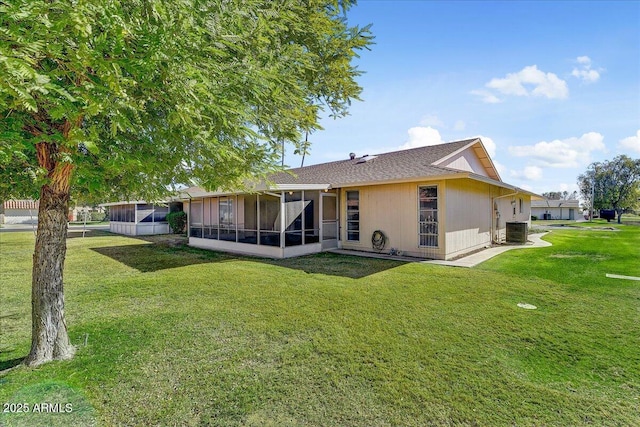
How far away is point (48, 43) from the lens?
1.82 m

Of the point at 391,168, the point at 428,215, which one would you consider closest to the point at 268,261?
the point at 428,215

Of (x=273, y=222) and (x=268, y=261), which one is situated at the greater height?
(x=273, y=222)

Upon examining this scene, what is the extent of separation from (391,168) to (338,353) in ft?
31.5

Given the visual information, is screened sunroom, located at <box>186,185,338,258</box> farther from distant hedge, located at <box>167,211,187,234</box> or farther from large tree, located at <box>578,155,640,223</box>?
large tree, located at <box>578,155,640,223</box>

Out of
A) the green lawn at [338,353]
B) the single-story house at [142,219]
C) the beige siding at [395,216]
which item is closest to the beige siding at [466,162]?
the beige siding at [395,216]

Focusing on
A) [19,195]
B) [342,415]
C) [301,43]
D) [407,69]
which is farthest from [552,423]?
[407,69]

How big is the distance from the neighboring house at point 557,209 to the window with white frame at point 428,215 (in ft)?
166

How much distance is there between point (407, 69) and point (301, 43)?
6518 mm

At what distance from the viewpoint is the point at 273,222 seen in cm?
1196

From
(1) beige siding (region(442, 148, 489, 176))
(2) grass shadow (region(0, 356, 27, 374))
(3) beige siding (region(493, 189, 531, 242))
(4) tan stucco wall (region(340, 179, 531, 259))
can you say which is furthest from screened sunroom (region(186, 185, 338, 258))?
(3) beige siding (region(493, 189, 531, 242))

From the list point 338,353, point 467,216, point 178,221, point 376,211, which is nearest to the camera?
point 338,353

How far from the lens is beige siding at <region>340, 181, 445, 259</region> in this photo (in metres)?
10.4

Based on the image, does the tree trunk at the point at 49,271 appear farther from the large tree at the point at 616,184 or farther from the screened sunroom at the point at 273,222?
the large tree at the point at 616,184

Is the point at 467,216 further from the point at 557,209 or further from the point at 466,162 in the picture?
the point at 557,209
